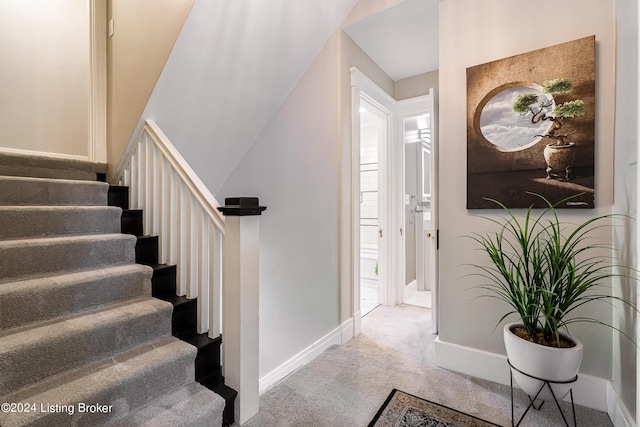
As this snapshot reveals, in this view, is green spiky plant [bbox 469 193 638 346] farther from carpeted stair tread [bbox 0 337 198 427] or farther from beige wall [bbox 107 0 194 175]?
beige wall [bbox 107 0 194 175]

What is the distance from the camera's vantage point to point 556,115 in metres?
1.63

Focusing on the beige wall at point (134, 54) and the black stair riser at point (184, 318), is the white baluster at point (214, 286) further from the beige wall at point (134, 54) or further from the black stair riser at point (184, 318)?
the beige wall at point (134, 54)

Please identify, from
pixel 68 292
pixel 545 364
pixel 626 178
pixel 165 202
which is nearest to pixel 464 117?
pixel 626 178

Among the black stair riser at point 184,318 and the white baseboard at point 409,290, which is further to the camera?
the white baseboard at point 409,290

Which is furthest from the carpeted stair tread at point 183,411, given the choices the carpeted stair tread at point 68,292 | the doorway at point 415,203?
the doorway at point 415,203

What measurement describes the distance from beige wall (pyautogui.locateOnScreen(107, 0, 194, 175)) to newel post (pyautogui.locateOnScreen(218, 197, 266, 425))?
1.00 metres

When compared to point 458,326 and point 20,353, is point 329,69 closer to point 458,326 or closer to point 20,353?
point 458,326

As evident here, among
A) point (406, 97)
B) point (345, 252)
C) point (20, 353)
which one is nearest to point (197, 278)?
point (20, 353)

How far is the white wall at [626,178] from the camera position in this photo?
128 cm

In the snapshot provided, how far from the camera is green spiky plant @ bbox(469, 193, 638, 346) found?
4.47 ft

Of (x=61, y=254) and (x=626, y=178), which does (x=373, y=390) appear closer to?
(x=626, y=178)

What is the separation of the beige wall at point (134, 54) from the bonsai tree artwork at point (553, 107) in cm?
196

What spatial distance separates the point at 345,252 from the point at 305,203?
584 mm

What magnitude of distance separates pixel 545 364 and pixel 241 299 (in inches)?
57.1
